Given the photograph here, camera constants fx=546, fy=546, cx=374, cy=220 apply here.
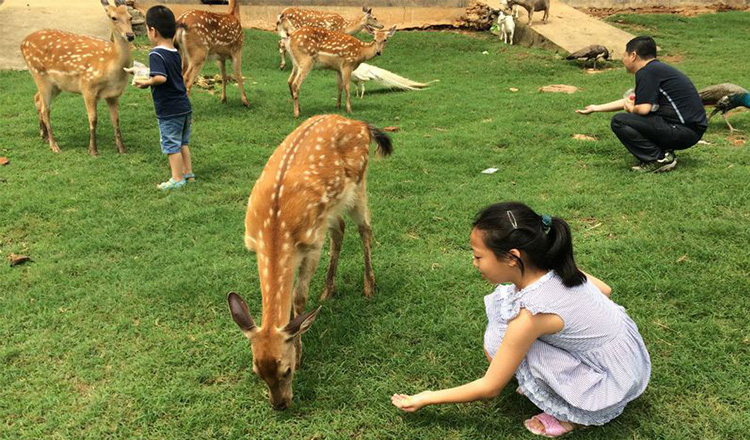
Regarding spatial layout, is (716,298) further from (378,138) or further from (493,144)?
(493,144)

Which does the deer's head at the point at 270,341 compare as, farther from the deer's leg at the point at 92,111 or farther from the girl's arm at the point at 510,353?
the deer's leg at the point at 92,111

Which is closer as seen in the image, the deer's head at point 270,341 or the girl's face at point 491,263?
the girl's face at point 491,263

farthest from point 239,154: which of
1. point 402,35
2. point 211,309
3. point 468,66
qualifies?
point 402,35

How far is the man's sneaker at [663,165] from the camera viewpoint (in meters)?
5.93

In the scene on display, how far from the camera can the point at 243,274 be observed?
173 inches

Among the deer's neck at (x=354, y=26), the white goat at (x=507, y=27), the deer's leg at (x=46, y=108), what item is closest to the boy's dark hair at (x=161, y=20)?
the deer's leg at (x=46, y=108)

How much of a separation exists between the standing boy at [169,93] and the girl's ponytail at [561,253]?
4.58 metres

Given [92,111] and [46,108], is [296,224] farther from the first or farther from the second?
[46,108]

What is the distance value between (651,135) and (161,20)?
5.23m

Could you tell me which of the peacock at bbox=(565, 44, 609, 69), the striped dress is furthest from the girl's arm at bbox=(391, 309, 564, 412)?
the peacock at bbox=(565, 44, 609, 69)

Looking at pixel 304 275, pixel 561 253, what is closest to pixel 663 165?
pixel 561 253

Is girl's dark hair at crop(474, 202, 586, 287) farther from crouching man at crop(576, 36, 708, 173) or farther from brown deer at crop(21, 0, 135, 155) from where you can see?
brown deer at crop(21, 0, 135, 155)

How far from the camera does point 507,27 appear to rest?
49.8ft

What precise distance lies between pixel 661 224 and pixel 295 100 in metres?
6.11
